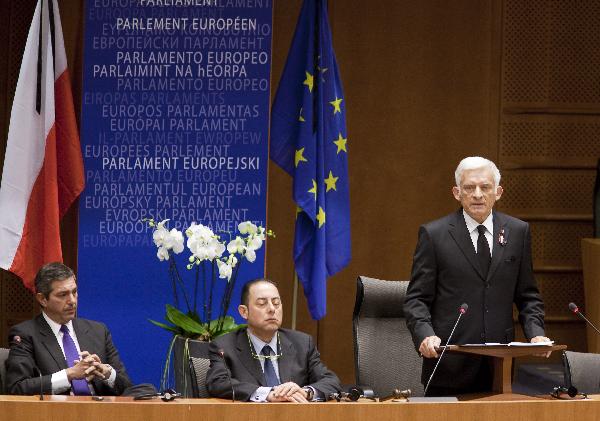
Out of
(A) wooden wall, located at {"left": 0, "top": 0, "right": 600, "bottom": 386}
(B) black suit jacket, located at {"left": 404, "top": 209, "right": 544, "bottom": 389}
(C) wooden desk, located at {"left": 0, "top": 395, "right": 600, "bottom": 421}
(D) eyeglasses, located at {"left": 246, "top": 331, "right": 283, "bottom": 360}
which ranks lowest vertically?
(C) wooden desk, located at {"left": 0, "top": 395, "right": 600, "bottom": 421}

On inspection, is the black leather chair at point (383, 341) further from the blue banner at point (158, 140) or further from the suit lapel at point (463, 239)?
the blue banner at point (158, 140)

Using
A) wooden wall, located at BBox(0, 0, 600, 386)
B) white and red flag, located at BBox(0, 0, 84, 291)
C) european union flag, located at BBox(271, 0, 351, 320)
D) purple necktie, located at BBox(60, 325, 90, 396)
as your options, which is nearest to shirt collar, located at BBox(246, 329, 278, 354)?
purple necktie, located at BBox(60, 325, 90, 396)

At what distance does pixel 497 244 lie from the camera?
169 inches

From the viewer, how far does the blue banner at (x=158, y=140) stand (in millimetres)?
6344

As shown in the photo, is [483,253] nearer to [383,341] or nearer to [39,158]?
[383,341]

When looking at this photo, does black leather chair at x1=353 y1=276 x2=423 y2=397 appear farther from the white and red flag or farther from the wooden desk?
the white and red flag

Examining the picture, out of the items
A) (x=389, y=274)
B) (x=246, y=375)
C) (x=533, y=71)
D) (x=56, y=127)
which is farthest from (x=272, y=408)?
(x=533, y=71)

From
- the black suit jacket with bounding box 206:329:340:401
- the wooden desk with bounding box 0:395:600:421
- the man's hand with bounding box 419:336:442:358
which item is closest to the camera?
the wooden desk with bounding box 0:395:600:421

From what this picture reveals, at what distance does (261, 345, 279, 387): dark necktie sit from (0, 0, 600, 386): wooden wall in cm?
292

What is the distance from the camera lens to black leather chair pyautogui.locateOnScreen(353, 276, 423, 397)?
5223 mm

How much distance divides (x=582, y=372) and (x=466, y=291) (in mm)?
573

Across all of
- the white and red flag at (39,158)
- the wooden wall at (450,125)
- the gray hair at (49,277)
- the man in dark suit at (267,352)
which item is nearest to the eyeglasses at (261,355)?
the man in dark suit at (267,352)

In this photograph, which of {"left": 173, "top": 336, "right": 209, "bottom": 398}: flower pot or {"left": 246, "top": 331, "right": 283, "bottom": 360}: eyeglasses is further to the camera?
{"left": 173, "top": 336, "right": 209, "bottom": 398}: flower pot

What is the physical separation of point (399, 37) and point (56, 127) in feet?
8.18
